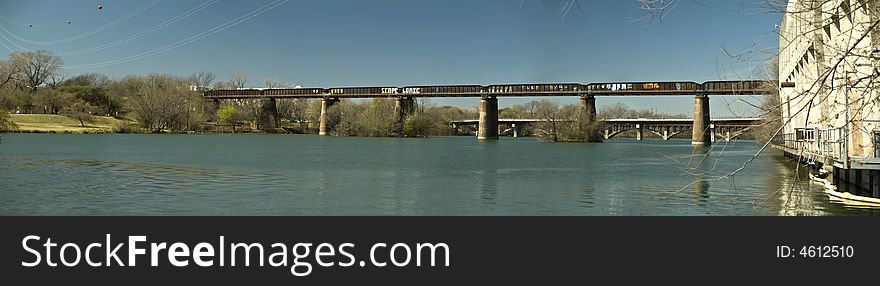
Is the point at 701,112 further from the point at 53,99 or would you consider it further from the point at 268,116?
the point at 53,99

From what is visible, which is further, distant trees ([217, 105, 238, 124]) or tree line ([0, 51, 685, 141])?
distant trees ([217, 105, 238, 124])

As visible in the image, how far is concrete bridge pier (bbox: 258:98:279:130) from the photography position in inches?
5285

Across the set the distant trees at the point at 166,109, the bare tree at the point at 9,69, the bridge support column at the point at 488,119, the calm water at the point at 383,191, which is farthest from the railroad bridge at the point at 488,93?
the calm water at the point at 383,191

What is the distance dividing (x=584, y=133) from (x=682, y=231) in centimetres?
8182

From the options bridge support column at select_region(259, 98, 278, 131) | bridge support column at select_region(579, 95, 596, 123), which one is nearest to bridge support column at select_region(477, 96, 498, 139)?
bridge support column at select_region(579, 95, 596, 123)

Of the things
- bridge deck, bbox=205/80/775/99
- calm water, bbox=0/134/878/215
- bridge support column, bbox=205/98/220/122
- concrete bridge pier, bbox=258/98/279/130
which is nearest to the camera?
calm water, bbox=0/134/878/215

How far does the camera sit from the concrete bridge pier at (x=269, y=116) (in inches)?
5285

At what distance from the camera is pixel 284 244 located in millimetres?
10922

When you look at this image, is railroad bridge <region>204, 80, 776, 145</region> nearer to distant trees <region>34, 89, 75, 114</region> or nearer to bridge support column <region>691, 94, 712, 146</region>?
bridge support column <region>691, 94, 712, 146</region>

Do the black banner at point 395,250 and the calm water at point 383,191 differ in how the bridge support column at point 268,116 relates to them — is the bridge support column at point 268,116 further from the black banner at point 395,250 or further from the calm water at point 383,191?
the black banner at point 395,250

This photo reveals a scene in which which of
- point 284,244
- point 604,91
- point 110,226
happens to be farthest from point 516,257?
point 604,91

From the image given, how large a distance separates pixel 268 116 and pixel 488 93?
144 feet

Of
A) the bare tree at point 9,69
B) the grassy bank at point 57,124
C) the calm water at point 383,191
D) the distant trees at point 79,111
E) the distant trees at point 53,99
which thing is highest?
the bare tree at point 9,69

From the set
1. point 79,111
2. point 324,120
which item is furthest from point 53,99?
point 324,120
